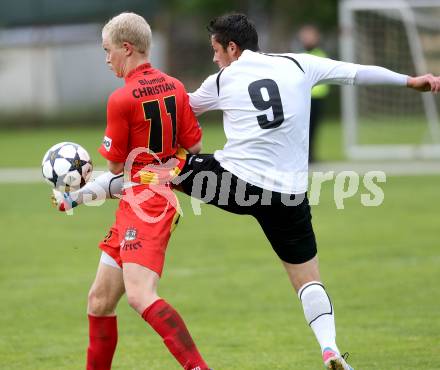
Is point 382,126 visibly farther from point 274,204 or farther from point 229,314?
point 274,204

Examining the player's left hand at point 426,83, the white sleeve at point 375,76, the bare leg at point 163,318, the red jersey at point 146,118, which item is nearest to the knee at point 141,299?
the bare leg at point 163,318

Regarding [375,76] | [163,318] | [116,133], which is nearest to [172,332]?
[163,318]

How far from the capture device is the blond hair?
515cm

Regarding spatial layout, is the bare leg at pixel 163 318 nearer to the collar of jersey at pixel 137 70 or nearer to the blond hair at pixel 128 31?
the collar of jersey at pixel 137 70

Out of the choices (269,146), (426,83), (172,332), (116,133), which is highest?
(426,83)

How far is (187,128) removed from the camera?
17.6 ft

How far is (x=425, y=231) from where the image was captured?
11.6m

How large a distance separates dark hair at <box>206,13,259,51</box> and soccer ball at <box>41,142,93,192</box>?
1.00 m

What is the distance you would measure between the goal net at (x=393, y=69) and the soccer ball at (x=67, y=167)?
47.9ft

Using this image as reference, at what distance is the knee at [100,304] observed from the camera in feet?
17.5

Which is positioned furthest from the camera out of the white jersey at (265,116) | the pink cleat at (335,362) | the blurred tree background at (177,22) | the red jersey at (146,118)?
the blurred tree background at (177,22)

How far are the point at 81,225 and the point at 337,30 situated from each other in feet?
77.7

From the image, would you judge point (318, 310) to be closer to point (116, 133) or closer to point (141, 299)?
point (141, 299)

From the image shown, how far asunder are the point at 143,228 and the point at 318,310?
1091mm
